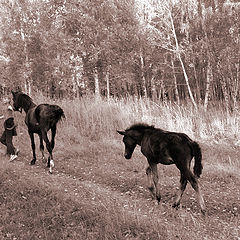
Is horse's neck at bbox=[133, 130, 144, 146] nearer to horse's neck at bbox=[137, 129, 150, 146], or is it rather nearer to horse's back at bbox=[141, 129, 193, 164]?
horse's neck at bbox=[137, 129, 150, 146]

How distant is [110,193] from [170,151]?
1.95 metres

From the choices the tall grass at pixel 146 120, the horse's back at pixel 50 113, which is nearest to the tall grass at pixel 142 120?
the tall grass at pixel 146 120

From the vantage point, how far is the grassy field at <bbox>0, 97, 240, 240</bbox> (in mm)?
4184

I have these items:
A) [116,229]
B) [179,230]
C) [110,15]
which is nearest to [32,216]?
[116,229]

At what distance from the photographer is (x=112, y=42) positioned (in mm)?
21281

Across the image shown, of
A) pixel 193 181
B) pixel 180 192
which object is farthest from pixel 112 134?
pixel 193 181

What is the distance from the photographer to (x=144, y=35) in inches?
847

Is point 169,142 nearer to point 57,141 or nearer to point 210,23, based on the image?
point 57,141

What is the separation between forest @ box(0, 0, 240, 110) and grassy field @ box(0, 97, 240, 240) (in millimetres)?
8050

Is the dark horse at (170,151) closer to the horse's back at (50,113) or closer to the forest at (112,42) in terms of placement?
the horse's back at (50,113)

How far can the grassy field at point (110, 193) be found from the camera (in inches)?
165

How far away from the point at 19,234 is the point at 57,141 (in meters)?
6.43

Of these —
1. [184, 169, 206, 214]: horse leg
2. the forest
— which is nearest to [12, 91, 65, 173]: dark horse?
[184, 169, 206, 214]: horse leg

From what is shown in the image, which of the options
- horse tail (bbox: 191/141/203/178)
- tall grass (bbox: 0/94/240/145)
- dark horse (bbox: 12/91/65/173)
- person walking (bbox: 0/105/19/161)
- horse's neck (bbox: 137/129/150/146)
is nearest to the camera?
horse tail (bbox: 191/141/203/178)
